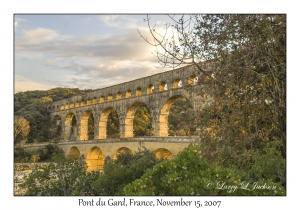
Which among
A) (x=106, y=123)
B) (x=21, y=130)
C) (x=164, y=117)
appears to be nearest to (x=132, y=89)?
(x=164, y=117)

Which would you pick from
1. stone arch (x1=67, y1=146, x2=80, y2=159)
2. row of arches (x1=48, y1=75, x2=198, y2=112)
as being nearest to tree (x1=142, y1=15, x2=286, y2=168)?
row of arches (x1=48, y1=75, x2=198, y2=112)

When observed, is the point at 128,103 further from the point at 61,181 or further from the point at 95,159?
the point at 61,181

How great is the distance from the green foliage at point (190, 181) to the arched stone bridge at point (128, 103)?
34.4ft

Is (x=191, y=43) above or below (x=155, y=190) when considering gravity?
above

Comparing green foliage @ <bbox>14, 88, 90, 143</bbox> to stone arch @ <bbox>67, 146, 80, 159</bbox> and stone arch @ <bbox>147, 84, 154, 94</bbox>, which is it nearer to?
stone arch @ <bbox>67, 146, 80, 159</bbox>

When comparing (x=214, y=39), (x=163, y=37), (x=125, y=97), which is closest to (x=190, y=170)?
(x=163, y=37)

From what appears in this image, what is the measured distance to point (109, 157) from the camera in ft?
83.5

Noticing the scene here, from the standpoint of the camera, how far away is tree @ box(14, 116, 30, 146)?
31462mm

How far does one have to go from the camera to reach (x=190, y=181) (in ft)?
15.3

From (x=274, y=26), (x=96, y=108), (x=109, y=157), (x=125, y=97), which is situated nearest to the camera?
(x=274, y=26)

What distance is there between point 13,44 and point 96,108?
2643cm

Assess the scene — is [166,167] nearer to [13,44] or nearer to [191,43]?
[191,43]

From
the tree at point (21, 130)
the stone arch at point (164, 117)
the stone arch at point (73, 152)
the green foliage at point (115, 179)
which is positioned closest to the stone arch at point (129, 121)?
the stone arch at point (164, 117)

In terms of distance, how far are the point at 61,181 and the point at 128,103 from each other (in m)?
16.8
